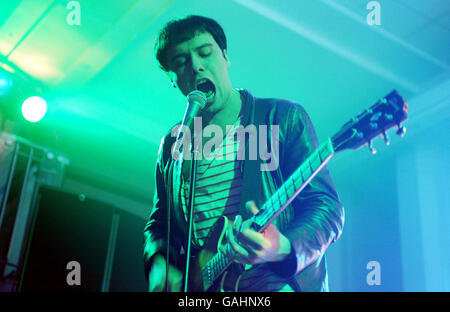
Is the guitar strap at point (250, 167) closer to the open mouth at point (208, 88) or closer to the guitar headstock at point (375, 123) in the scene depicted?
the open mouth at point (208, 88)

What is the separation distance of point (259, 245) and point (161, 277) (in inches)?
16.0

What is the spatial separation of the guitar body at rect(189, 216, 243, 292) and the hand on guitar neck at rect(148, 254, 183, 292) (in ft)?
0.18

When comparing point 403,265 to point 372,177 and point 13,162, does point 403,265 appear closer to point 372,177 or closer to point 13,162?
point 372,177

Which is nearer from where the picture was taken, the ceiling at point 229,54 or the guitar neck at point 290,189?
the guitar neck at point 290,189

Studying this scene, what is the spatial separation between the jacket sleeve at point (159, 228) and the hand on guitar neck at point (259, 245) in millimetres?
301

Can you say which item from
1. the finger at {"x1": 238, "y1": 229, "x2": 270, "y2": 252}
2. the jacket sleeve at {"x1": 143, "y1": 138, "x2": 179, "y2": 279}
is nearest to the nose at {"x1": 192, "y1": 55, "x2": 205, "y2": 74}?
the jacket sleeve at {"x1": 143, "y1": 138, "x2": 179, "y2": 279}

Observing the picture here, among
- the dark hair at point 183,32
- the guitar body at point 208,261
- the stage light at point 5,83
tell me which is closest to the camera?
the guitar body at point 208,261

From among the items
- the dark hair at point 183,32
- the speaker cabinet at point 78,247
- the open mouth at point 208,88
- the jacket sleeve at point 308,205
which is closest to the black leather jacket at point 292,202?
the jacket sleeve at point 308,205

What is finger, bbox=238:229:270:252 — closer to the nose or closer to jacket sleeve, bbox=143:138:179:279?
jacket sleeve, bbox=143:138:179:279

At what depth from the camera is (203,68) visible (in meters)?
1.79

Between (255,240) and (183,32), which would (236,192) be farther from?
(183,32)

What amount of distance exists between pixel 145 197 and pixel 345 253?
1514 mm

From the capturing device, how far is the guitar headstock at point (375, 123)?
132 centimetres

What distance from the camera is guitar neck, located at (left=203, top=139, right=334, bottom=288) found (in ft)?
4.66
